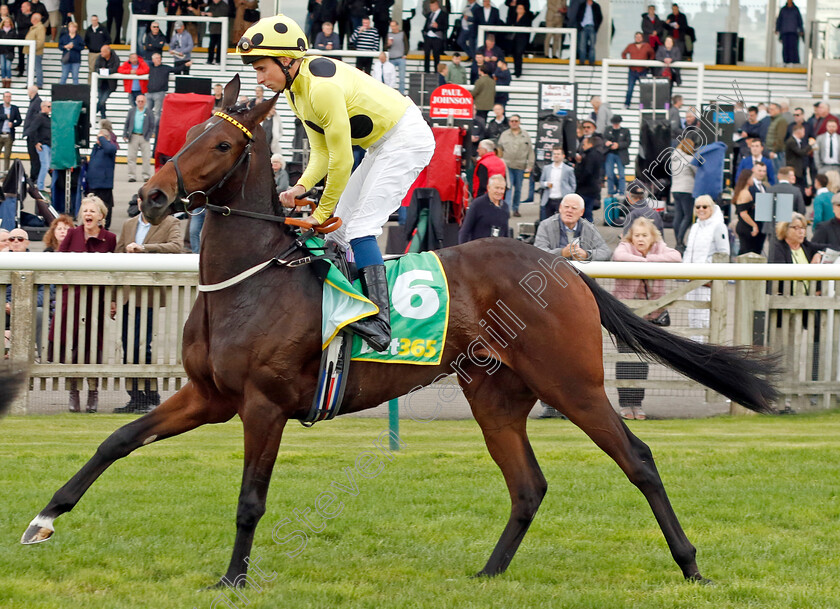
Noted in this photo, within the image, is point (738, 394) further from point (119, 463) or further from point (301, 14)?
point (301, 14)

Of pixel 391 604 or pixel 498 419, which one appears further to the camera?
pixel 498 419

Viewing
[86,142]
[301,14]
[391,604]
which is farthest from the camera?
[301,14]

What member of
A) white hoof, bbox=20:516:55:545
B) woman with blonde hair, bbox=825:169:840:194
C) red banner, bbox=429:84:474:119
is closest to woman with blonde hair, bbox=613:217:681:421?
white hoof, bbox=20:516:55:545

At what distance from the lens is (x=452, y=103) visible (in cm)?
1438

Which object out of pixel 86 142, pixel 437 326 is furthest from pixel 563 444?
pixel 86 142

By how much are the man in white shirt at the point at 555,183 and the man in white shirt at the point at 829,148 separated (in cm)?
454

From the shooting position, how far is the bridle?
439 cm

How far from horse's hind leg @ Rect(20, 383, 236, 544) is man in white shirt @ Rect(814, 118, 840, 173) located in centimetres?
1365

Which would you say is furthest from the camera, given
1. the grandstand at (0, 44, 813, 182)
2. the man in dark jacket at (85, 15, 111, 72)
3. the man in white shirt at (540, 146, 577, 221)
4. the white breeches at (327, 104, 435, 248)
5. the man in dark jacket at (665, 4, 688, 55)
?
the man in dark jacket at (665, 4, 688, 55)

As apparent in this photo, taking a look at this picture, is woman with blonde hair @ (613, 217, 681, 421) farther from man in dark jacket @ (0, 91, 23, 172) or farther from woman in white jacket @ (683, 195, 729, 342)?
man in dark jacket @ (0, 91, 23, 172)

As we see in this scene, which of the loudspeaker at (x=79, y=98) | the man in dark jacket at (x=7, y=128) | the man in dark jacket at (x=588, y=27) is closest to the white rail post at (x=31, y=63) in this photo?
the man in dark jacket at (x=7, y=128)

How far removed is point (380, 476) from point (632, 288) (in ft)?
8.77

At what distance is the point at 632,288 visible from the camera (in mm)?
8047

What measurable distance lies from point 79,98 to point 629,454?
486 inches
